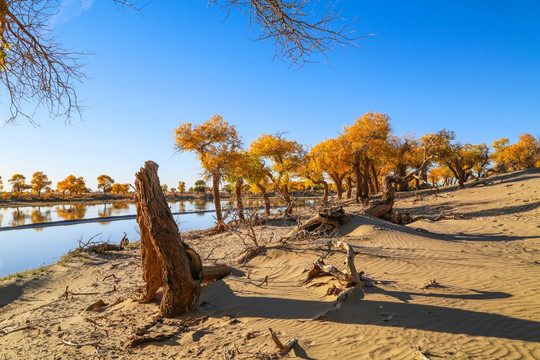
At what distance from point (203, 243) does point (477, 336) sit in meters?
12.0

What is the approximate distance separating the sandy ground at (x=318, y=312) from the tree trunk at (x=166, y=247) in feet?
1.00

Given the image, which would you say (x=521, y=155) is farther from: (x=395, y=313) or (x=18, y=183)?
(x=18, y=183)

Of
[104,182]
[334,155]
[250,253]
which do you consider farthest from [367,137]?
[104,182]

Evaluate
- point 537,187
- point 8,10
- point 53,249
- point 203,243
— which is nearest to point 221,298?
point 8,10

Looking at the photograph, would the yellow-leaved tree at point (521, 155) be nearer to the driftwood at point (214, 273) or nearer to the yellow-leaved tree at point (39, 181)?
the driftwood at point (214, 273)

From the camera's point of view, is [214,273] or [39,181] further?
[39,181]

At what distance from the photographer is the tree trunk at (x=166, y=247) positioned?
514cm

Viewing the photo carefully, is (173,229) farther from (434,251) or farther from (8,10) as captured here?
(434,251)

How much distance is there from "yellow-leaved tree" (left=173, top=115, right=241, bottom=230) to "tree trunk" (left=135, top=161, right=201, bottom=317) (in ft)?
42.0

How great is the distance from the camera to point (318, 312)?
4785 mm

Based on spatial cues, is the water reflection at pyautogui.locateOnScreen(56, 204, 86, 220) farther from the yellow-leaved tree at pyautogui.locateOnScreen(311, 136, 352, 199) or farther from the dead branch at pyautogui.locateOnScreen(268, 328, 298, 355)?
the dead branch at pyautogui.locateOnScreen(268, 328, 298, 355)

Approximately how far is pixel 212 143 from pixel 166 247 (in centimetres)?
1417

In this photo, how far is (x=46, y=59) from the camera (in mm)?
3396

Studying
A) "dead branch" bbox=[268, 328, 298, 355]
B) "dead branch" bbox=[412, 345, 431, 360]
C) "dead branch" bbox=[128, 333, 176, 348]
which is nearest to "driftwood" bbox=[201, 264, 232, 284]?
"dead branch" bbox=[128, 333, 176, 348]
